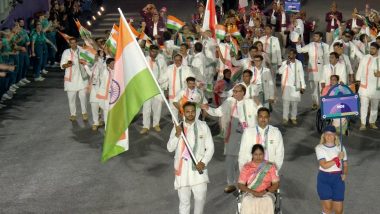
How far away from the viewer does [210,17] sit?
805 inches

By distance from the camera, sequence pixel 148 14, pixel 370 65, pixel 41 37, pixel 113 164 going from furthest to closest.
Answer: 1. pixel 148 14
2. pixel 41 37
3. pixel 370 65
4. pixel 113 164

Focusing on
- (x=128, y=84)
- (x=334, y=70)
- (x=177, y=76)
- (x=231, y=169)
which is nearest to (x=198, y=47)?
(x=177, y=76)

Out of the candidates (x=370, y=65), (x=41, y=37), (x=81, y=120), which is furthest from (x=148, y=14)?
(x=370, y=65)

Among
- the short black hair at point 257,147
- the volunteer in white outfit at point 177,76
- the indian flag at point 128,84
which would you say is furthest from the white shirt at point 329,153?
the volunteer in white outfit at point 177,76

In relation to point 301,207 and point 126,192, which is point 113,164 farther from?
point 301,207

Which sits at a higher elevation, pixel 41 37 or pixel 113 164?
pixel 41 37

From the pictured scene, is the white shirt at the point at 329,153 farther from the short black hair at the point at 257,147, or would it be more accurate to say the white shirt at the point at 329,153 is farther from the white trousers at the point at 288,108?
the white trousers at the point at 288,108

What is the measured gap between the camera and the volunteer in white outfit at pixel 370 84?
18.6 meters

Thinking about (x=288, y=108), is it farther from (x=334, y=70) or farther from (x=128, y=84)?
(x=128, y=84)

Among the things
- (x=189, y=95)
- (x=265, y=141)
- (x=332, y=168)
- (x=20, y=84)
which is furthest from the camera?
(x=20, y=84)

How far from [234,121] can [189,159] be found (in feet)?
8.00

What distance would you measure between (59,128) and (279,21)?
11116mm

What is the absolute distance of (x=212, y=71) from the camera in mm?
22172

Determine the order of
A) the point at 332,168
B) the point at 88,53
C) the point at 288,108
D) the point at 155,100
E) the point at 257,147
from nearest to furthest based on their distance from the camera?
the point at 257,147, the point at 332,168, the point at 155,100, the point at 288,108, the point at 88,53
